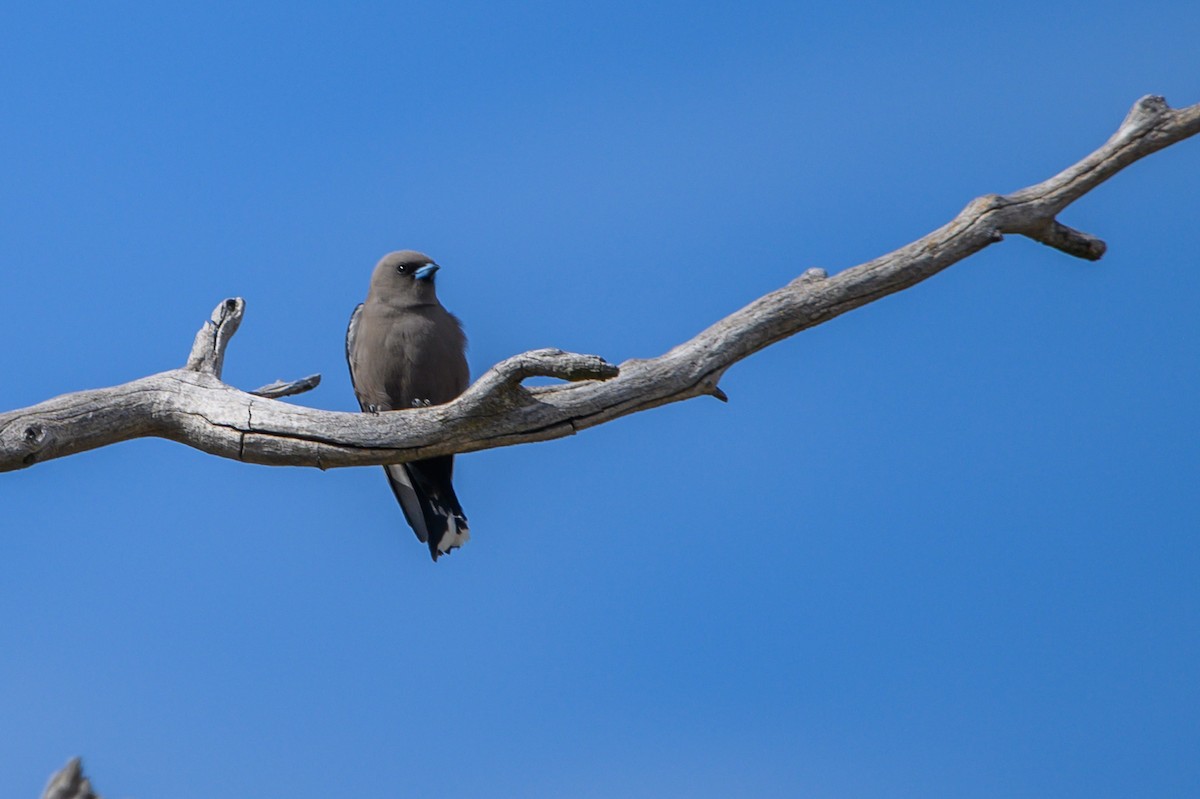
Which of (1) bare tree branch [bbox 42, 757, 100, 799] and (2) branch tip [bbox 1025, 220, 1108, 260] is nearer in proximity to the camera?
(1) bare tree branch [bbox 42, 757, 100, 799]

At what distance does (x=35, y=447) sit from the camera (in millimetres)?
5449

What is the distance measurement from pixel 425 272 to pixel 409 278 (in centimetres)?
11

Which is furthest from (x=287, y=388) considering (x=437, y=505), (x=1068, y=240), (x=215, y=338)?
(x=1068, y=240)

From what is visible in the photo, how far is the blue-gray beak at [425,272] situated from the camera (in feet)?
24.5

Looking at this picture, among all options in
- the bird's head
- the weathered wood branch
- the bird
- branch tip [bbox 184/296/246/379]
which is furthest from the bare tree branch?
the bird's head

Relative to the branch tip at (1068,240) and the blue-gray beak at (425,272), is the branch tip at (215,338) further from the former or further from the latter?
the branch tip at (1068,240)

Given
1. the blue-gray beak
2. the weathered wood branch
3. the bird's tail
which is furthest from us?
the blue-gray beak

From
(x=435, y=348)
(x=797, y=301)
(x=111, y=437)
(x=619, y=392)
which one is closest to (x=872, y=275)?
(x=797, y=301)

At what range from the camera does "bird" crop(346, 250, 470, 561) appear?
7277 millimetres

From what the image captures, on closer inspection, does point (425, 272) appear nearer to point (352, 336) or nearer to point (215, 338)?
point (352, 336)

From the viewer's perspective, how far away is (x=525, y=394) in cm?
522

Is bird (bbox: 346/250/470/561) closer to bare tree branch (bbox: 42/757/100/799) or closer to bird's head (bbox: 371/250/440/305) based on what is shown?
bird's head (bbox: 371/250/440/305)

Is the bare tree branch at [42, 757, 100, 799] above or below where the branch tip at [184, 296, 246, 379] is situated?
below

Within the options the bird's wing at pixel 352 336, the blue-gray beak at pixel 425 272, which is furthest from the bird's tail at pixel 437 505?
the blue-gray beak at pixel 425 272
